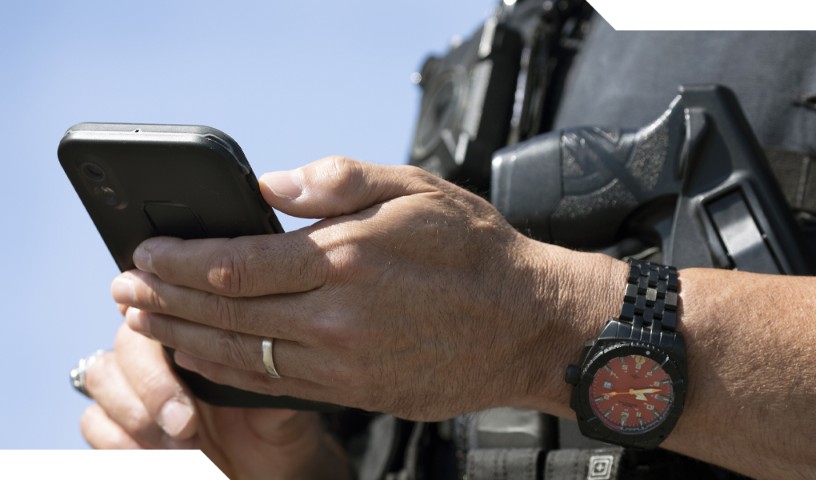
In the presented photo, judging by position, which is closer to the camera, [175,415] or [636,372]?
[636,372]

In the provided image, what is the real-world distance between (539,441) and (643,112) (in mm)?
750

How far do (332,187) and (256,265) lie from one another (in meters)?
0.14

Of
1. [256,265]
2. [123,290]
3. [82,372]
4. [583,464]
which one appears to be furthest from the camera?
[82,372]

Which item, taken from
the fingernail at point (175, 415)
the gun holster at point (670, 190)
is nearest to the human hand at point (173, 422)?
the fingernail at point (175, 415)

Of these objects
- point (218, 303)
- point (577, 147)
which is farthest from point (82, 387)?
point (577, 147)

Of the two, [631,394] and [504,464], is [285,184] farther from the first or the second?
[504,464]

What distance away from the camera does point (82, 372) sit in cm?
182

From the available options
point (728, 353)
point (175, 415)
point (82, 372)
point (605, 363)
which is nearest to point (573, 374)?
point (605, 363)

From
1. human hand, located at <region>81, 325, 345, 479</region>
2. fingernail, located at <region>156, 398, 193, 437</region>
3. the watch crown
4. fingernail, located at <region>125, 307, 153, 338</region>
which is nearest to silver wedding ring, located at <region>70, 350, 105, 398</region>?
human hand, located at <region>81, 325, 345, 479</region>

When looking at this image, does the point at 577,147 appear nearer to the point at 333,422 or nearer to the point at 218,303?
the point at 218,303

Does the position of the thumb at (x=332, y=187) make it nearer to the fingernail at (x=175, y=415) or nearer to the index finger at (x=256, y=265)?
the index finger at (x=256, y=265)

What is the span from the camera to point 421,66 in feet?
9.32

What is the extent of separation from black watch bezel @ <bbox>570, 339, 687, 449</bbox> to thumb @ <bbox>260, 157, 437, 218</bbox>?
0.33m

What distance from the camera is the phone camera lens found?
1.23 m
